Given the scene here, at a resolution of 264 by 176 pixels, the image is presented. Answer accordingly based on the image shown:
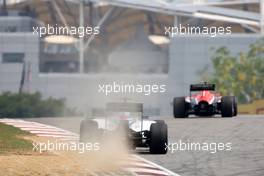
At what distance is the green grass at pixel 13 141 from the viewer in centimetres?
2388

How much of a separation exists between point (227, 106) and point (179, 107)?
6.53 feet

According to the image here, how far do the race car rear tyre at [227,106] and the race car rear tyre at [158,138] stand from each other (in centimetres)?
1113

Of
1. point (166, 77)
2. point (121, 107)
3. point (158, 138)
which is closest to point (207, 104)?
point (158, 138)

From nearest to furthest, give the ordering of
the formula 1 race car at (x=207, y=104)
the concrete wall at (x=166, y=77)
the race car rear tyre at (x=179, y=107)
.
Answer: the formula 1 race car at (x=207, y=104) < the race car rear tyre at (x=179, y=107) < the concrete wall at (x=166, y=77)

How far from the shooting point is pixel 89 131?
80.5 ft

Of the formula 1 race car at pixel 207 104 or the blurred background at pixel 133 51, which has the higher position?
the blurred background at pixel 133 51

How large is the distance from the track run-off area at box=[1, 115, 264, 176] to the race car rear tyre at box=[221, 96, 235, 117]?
0.30m

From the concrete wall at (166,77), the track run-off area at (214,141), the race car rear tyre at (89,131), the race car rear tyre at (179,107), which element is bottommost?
the track run-off area at (214,141)

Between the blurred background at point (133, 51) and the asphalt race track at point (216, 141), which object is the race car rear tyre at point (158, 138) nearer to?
the asphalt race track at point (216, 141)

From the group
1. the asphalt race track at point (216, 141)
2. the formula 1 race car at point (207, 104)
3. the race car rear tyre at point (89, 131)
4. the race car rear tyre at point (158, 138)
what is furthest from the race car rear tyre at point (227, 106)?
the race car rear tyre at point (89, 131)

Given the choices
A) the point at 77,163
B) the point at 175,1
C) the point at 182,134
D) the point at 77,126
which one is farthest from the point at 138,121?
the point at 175,1

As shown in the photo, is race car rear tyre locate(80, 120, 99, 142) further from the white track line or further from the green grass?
the green grass

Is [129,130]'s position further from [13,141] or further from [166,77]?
[166,77]

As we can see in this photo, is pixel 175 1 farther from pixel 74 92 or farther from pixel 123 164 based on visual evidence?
pixel 123 164
